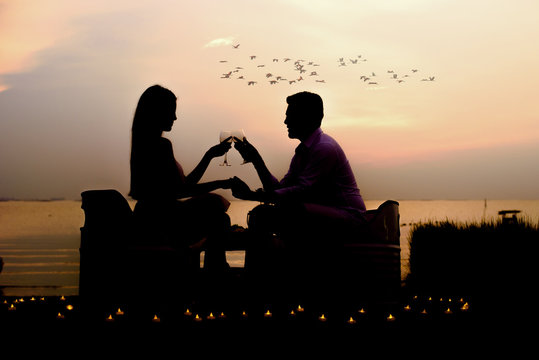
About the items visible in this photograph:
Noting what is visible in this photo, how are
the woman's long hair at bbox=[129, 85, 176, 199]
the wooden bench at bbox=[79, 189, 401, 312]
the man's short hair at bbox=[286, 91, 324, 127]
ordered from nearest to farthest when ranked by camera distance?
1. the wooden bench at bbox=[79, 189, 401, 312]
2. the woman's long hair at bbox=[129, 85, 176, 199]
3. the man's short hair at bbox=[286, 91, 324, 127]

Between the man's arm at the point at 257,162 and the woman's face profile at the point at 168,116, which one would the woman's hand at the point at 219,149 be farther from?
the woman's face profile at the point at 168,116

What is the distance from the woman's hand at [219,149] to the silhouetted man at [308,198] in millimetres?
429

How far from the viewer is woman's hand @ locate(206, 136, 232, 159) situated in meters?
Answer: 6.25

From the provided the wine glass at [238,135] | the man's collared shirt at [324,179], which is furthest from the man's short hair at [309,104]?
the wine glass at [238,135]

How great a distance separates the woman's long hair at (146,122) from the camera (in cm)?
568

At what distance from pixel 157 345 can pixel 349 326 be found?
139 cm

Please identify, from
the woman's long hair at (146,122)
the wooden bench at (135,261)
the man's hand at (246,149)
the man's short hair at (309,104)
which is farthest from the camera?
the man's hand at (246,149)

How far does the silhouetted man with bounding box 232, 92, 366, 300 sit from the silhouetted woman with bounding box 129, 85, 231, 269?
1.14 ft

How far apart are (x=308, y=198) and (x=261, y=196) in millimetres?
367

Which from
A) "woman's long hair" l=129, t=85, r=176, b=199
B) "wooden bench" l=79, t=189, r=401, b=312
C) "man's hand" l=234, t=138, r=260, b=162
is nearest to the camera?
"wooden bench" l=79, t=189, r=401, b=312

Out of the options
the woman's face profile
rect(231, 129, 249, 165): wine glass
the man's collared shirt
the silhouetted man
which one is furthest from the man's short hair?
the woman's face profile

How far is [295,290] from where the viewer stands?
577 cm

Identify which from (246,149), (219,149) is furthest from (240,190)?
(219,149)

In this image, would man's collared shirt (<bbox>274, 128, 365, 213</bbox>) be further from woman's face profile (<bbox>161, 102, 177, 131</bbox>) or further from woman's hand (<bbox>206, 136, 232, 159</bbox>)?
woman's face profile (<bbox>161, 102, 177, 131</bbox>)
